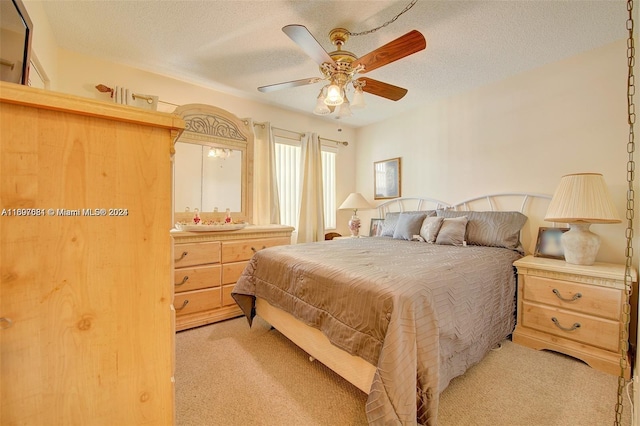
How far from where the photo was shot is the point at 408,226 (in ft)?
10.6

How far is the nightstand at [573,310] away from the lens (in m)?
1.83

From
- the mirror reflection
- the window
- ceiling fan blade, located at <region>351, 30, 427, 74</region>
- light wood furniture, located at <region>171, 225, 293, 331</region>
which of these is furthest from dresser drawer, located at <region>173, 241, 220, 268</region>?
ceiling fan blade, located at <region>351, 30, 427, 74</region>

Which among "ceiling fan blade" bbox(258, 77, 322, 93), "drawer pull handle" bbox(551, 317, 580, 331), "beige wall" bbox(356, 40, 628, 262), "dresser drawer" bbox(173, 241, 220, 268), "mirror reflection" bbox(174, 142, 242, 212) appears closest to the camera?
"drawer pull handle" bbox(551, 317, 580, 331)

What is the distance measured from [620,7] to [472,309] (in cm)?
235

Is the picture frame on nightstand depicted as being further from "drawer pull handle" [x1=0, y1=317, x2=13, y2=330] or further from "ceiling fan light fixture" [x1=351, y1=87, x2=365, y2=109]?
"drawer pull handle" [x1=0, y1=317, x2=13, y2=330]

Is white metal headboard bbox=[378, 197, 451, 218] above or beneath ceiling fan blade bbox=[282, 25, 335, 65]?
beneath

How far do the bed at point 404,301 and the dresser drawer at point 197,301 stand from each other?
46cm

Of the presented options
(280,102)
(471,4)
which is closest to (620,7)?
(471,4)

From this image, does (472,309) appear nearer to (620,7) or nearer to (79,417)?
(79,417)

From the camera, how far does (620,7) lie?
1874mm

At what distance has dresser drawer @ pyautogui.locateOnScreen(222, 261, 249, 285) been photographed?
2795 millimetres

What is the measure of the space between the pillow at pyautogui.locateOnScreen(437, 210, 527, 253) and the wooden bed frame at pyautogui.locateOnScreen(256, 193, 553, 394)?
0.22 metres

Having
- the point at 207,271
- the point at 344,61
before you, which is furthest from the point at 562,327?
the point at 207,271

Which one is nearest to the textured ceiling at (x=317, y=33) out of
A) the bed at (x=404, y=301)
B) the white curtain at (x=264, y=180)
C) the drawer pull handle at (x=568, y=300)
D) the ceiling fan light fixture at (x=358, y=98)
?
the ceiling fan light fixture at (x=358, y=98)
